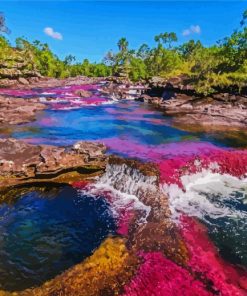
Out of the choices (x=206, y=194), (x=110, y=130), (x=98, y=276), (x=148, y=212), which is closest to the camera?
(x=98, y=276)

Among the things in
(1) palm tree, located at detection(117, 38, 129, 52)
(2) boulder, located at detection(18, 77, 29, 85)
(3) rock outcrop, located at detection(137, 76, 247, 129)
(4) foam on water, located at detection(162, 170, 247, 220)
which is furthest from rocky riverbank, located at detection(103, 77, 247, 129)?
(1) palm tree, located at detection(117, 38, 129, 52)

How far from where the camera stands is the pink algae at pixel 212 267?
11.9 meters

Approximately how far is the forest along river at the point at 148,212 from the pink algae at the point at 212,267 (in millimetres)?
42

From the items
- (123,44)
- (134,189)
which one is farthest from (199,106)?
(123,44)

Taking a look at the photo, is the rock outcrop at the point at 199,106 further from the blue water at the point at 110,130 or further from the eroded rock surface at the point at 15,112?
the eroded rock surface at the point at 15,112

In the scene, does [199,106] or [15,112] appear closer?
[15,112]

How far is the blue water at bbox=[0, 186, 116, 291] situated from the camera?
13.0m

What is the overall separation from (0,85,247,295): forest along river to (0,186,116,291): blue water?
0.13ft

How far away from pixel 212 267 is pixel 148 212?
209 inches

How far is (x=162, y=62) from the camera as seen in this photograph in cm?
12681

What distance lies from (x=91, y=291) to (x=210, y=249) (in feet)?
20.2

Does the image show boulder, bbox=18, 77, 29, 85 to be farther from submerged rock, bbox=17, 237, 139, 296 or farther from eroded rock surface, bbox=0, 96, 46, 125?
submerged rock, bbox=17, 237, 139, 296

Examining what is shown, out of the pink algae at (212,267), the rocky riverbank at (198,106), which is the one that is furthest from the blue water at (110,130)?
the pink algae at (212,267)

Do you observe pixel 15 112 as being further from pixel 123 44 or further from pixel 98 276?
pixel 123 44
